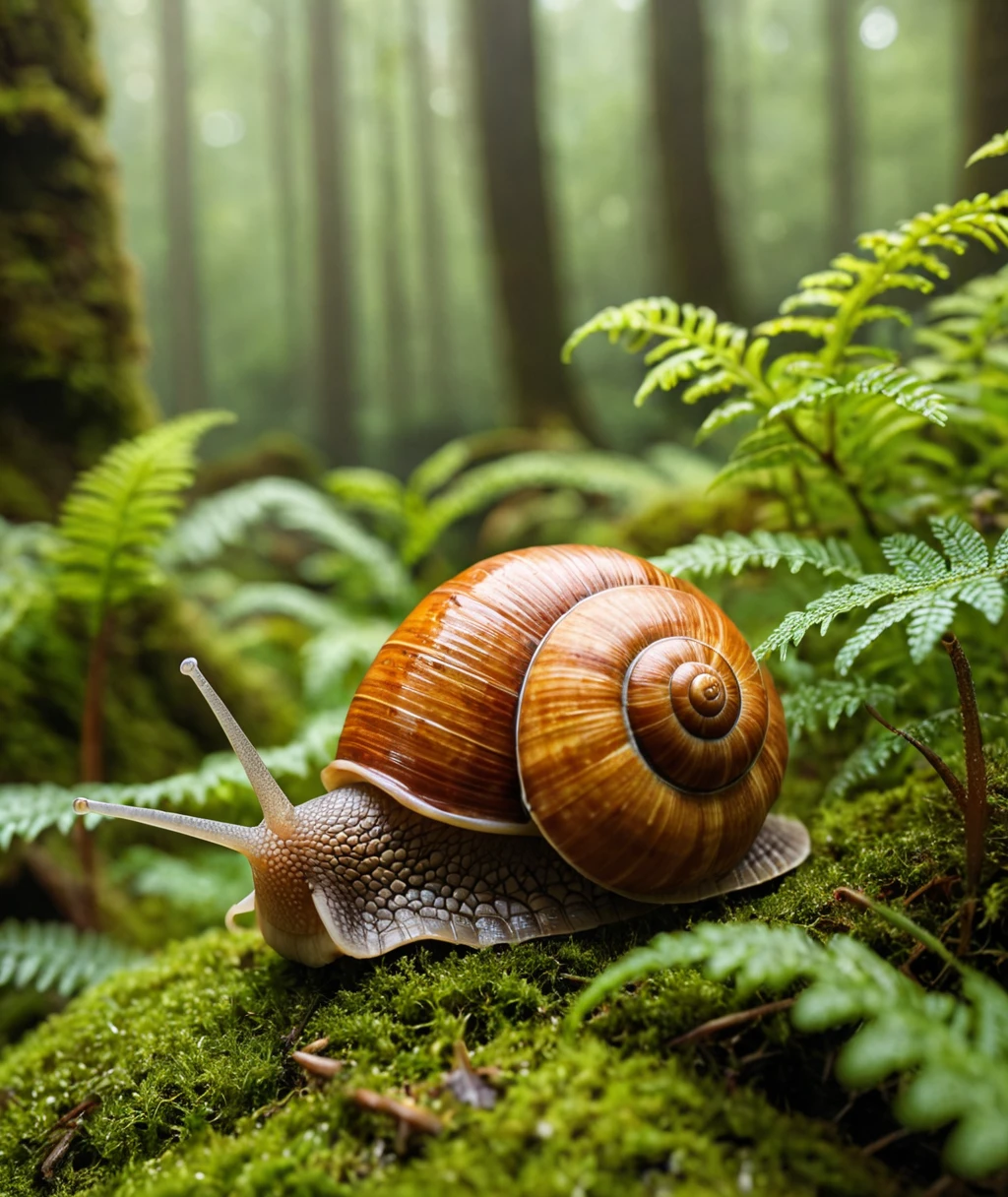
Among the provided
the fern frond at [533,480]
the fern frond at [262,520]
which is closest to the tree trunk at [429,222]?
Result: the fern frond at [533,480]

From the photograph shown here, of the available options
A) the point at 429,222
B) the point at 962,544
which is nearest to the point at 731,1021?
the point at 962,544

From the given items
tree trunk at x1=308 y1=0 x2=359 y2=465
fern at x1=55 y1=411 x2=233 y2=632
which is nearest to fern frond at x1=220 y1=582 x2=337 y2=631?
fern at x1=55 y1=411 x2=233 y2=632

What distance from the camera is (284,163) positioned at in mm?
28359

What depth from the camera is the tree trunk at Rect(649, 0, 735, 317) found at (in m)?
8.85

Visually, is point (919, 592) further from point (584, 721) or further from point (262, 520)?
point (262, 520)

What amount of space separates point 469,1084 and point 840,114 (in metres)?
25.2

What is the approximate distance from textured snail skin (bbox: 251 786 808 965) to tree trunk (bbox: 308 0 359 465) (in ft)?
49.5

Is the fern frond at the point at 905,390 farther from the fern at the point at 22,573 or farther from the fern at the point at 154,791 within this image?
the fern at the point at 22,573

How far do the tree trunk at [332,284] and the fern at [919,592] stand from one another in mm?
15442

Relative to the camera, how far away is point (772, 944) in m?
1.36

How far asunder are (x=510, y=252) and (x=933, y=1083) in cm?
949

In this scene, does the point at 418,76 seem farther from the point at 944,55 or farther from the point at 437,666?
the point at 437,666

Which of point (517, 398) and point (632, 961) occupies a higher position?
point (517, 398)

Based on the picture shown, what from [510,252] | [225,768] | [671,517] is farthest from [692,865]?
[510,252]
